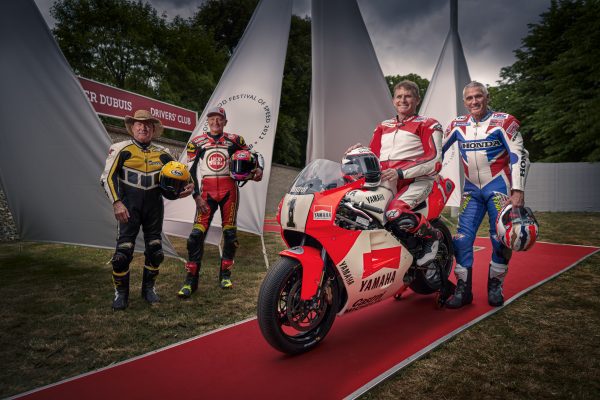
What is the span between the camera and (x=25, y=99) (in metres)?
4.79

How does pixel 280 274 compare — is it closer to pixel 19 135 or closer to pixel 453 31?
pixel 19 135

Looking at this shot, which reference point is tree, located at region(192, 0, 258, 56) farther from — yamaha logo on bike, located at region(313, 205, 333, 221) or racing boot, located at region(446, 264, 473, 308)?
yamaha logo on bike, located at region(313, 205, 333, 221)

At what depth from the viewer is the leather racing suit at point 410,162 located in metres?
2.99

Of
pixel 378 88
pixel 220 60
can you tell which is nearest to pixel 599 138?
pixel 378 88

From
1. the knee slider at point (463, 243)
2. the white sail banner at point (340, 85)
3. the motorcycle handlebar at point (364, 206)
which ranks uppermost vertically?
the white sail banner at point (340, 85)

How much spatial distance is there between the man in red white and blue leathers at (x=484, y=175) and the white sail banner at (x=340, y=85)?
1.46 metres

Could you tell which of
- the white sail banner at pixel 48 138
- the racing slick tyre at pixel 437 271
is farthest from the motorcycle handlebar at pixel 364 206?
the white sail banner at pixel 48 138

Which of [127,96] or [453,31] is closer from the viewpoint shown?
[127,96]

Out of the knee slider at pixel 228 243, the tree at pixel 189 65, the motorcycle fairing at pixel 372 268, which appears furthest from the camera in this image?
the tree at pixel 189 65

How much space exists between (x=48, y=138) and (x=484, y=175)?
4.91m

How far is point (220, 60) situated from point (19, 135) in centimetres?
2397

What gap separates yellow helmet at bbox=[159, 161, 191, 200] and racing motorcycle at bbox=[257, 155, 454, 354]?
1.45 meters

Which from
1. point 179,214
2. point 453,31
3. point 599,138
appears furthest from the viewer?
point 599,138

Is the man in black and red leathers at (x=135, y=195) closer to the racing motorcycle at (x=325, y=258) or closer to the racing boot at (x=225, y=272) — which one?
the racing boot at (x=225, y=272)
